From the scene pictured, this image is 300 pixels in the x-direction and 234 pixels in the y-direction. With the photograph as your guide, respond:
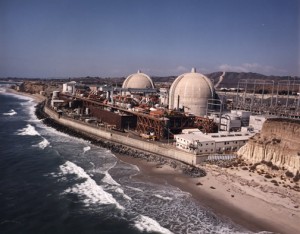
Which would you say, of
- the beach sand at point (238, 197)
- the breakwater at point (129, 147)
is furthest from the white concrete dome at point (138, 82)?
the beach sand at point (238, 197)

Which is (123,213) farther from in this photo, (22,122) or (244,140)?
(22,122)

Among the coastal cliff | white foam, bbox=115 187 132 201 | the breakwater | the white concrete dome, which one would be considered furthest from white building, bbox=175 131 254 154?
the white concrete dome

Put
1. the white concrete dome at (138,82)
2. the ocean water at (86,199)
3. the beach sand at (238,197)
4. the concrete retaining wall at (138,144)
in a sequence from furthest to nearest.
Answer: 1. the white concrete dome at (138,82)
2. the concrete retaining wall at (138,144)
3. the beach sand at (238,197)
4. the ocean water at (86,199)

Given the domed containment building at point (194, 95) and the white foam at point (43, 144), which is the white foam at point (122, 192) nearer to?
the white foam at point (43, 144)

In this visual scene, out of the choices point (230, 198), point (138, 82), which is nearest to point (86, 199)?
point (230, 198)

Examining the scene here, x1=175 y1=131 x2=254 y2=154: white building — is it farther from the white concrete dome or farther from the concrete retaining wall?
the white concrete dome
